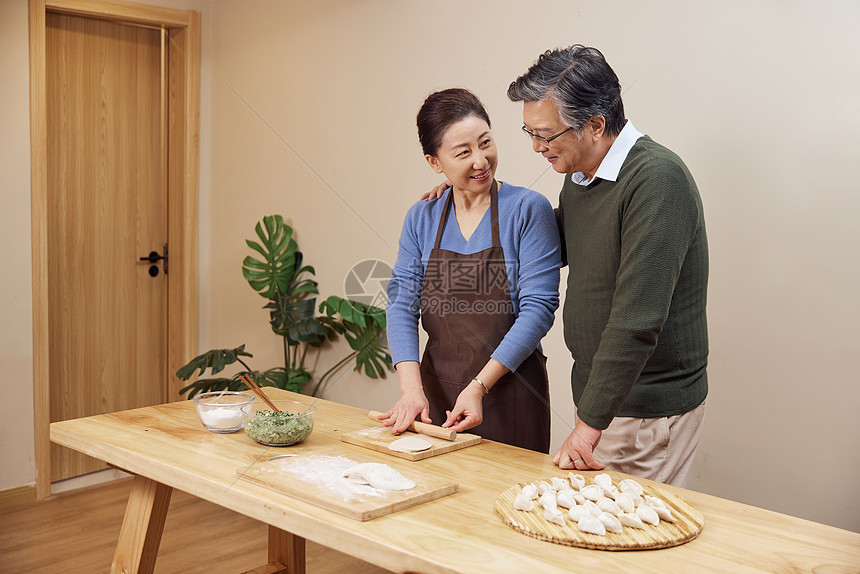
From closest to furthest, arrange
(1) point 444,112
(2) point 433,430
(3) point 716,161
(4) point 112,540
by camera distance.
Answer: (2) point 433,430 < (1) point 444,112 < (3) point 716,161 < (4) point 112,540

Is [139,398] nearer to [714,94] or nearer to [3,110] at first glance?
[3,110]

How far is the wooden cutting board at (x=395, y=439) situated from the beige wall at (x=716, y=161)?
1035 millimetres

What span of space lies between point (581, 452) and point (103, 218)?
3022mm

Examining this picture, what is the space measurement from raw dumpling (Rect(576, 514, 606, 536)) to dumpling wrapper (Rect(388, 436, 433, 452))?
484 millimetres

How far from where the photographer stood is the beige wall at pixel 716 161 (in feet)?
6.75

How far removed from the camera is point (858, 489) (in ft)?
6.74

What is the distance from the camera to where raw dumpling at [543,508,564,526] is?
3.77 ft

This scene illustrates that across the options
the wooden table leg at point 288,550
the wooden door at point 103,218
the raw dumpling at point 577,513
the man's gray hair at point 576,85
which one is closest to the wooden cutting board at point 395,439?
the raw dumpling at point 577,513

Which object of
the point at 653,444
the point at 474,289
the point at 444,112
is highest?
the point at 444,112

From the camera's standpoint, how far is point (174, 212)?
155 inches

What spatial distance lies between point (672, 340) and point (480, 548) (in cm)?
75

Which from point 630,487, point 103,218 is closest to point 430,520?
point 630,487

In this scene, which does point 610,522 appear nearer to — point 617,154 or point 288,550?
point 617,154

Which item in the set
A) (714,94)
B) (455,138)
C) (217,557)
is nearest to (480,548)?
(455,138)
